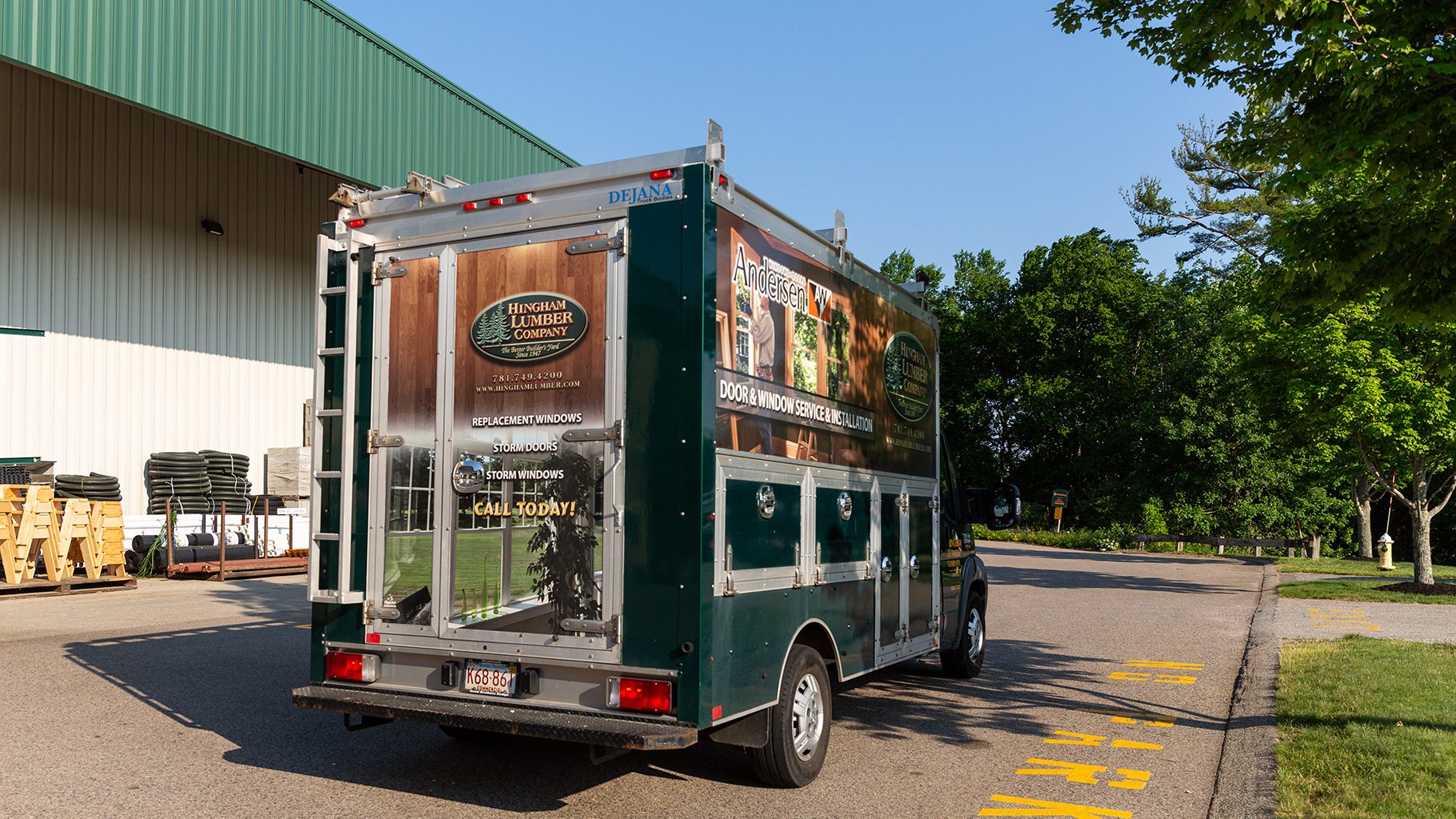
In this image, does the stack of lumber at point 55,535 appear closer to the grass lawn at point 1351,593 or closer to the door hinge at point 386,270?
the door hinge at point 386,270

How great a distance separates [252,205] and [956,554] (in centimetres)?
1953

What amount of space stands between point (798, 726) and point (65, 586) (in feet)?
43.8

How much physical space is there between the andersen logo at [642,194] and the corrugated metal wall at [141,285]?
1634 cm

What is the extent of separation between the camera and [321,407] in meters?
6.41

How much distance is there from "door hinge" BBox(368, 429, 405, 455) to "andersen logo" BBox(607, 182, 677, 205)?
1744 millimetres

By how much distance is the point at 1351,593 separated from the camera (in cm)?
1875

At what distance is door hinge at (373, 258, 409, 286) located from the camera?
621 centimetres

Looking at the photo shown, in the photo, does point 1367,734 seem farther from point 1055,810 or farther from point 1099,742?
point 1055,810

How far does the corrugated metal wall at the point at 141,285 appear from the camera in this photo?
1945 cm

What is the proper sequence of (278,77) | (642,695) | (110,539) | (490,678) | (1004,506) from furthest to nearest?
(278,77) < (110,539) < (1004,506) < (490,678) < (642,695)

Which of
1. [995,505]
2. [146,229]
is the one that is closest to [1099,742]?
[995,505]

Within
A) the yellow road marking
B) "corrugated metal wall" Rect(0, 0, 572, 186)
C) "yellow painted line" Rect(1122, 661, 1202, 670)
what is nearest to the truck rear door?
the yellow road marking

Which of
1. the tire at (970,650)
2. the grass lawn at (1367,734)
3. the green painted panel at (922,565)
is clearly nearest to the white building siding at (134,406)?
the tire at (970,650)

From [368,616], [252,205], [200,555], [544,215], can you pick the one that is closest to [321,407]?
[368,616]
